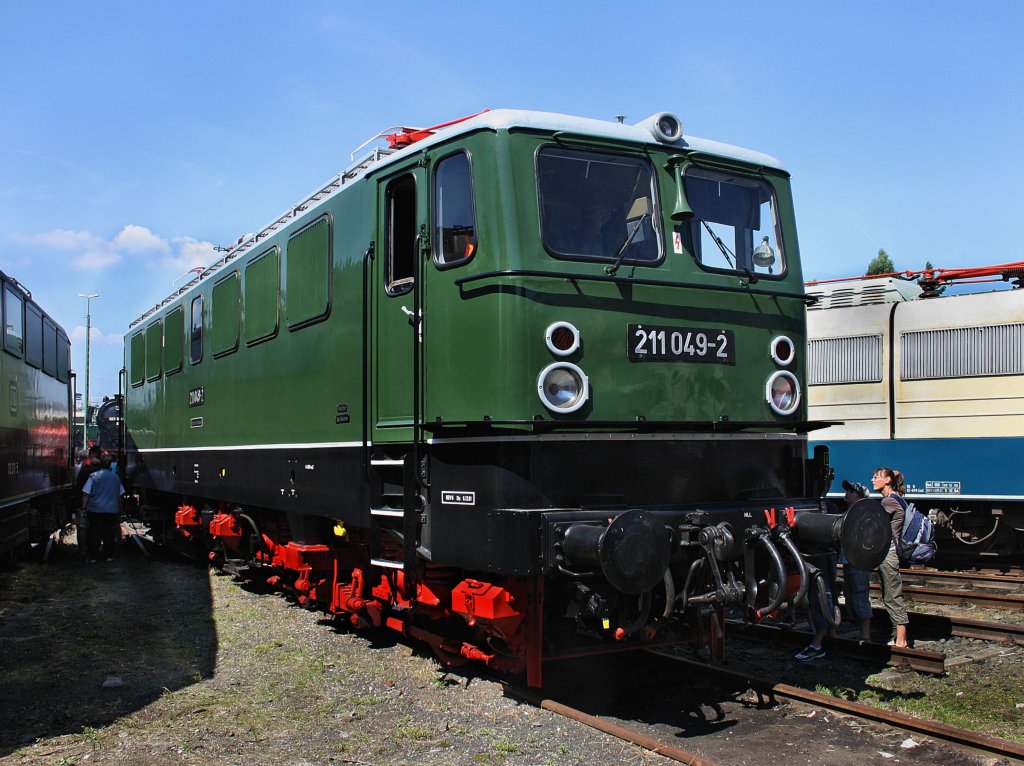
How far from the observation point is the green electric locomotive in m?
5.64

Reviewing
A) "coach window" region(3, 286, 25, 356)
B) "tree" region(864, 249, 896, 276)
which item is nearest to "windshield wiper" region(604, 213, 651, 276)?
"coach window" region(3, 286, 25, 356)

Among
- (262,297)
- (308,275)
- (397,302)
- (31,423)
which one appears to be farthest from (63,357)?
(397,302)

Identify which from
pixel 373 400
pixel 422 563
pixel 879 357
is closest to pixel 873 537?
pixel 422 563

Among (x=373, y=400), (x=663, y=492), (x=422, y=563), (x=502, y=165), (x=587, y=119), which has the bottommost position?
(x=422, y=563)

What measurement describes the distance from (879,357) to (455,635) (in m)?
8.58

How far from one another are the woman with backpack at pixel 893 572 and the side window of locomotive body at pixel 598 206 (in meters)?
3.01

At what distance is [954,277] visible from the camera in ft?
41.9

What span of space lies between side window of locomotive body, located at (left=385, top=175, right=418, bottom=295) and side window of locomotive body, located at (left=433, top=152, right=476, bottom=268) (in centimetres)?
48

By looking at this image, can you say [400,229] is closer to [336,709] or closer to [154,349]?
[336,709]

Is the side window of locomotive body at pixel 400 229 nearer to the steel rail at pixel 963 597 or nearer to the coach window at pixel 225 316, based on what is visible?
the coach window at pixel 225 316

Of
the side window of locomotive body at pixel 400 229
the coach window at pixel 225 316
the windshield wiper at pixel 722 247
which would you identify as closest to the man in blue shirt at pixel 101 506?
the coach window at pixel 225 316

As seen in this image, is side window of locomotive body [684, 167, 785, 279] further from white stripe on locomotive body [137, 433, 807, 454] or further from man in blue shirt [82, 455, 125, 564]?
man in blue shirt [82, 455, 125, 564]

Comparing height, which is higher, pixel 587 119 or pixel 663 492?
pixel 587 119

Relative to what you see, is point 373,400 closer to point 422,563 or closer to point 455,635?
point 422,563
